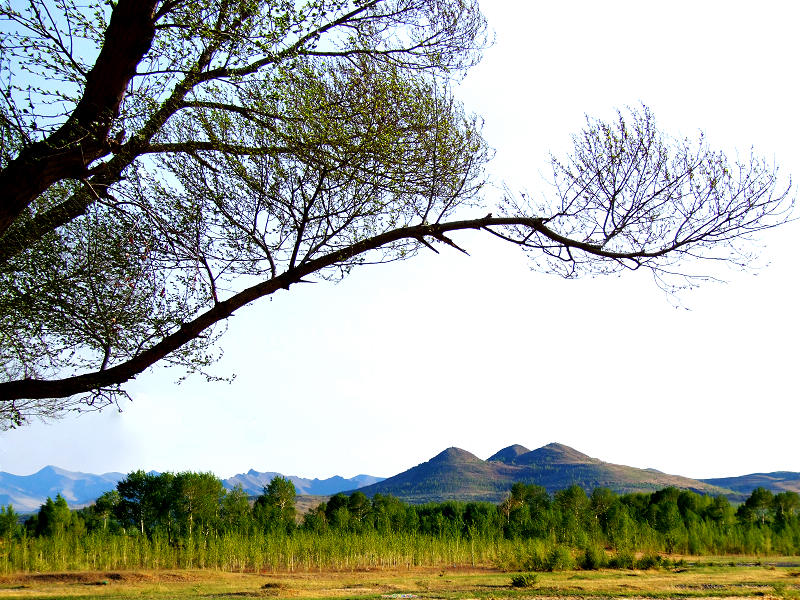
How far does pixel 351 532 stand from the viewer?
22234 mm

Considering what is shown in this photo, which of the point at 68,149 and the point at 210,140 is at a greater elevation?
the point at 210,140

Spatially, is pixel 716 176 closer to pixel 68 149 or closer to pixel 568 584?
pixel 68 149

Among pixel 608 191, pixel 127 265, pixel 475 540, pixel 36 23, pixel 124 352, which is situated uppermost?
pixel 36 23

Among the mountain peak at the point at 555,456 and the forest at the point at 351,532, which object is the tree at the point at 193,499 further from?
the mountain peak at the point at 555,456

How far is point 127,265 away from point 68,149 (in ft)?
6.00

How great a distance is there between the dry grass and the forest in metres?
1.50

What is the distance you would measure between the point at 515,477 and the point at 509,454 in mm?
32323

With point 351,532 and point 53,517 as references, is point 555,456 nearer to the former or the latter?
point 351,532

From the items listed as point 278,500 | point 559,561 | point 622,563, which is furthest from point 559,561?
point 278,500

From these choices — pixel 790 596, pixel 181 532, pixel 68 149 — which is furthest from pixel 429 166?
pixel 181 532

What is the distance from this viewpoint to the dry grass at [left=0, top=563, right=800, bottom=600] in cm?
1048

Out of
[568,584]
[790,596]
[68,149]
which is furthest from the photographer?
[568,584]

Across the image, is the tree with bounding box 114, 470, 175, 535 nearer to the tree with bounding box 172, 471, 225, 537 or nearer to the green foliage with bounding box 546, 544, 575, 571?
the tree with bounding box 172, 471, 225, 537

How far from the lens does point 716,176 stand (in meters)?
7.01
